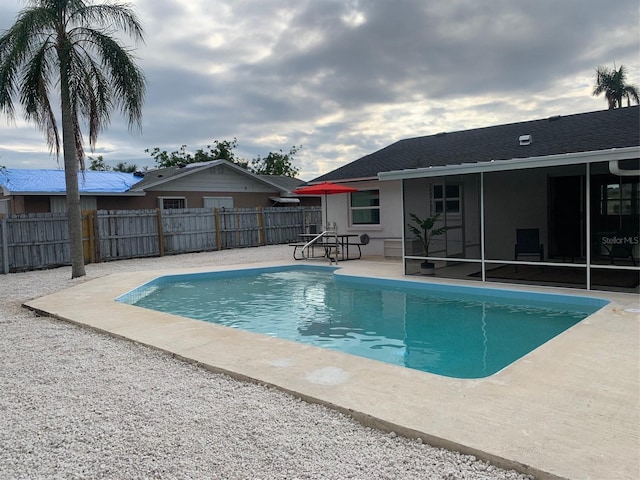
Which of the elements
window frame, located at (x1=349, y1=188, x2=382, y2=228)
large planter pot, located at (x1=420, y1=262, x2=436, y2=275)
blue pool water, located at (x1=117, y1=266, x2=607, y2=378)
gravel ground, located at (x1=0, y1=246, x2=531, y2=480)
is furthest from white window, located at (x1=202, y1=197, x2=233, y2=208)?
gravel ground, located at (x1=0, y1=246, x2=531, y2=480)

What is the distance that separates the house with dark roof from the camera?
10.4 meters

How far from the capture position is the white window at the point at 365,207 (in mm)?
14641

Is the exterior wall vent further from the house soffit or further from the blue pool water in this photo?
the blue pool water

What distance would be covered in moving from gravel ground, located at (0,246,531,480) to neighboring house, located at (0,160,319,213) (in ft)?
45.9

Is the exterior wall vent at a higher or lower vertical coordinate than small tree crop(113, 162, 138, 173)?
lower

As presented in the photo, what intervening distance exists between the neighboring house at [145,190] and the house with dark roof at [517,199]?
881 centimetres

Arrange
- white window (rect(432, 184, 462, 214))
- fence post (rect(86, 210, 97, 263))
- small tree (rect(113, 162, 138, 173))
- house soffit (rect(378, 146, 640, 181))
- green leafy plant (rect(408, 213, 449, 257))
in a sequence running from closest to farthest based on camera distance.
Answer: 1. house soffit (rect(378, 146, 640, 181))
2. green leafy plant (rect(408, 213, 449, 257))
3. white window (rect(432, 184, 462, 214))
4. fence post (rect(86, 210, 97, 263))
5. small tree (rect(113, 162, 138, 173))

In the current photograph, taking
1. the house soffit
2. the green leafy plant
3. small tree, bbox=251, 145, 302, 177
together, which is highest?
small tree, bbox=251, 145, 302, 177

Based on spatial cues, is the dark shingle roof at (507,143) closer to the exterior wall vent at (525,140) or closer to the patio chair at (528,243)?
the exterior wall vent at (525,140)

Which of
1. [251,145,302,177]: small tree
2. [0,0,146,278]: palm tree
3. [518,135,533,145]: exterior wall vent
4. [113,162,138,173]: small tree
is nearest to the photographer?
[0,0,146,278]: palm tree

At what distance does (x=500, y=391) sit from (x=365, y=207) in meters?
11.3

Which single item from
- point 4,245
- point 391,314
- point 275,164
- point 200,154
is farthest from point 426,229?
point 275,164

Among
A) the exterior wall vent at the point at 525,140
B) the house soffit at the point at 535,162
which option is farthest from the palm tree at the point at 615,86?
the house soffit at the point at 535,162

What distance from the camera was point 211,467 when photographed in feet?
9.29
